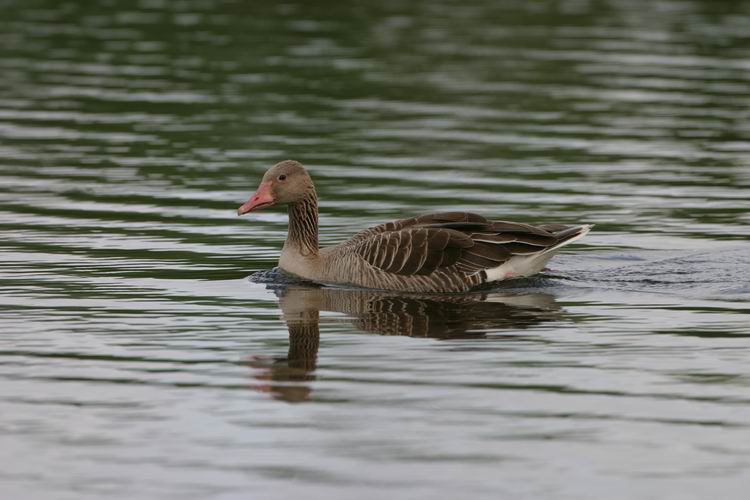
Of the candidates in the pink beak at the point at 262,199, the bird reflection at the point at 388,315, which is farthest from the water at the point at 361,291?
Answer: the pink beak at the point at 262,199

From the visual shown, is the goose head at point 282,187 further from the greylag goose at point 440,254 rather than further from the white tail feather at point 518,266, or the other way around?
the white tail feather at point 518,266

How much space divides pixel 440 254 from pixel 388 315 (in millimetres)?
1574

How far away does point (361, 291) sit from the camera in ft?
52.4

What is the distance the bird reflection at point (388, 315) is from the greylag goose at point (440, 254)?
204 mm

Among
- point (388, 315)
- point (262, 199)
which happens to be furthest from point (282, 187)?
point (388, 315)

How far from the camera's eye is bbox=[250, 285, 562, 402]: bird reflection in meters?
12.3

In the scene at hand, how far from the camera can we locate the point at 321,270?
54.1 ft

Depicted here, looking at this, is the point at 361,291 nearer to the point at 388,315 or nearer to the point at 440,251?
the point at 440,251

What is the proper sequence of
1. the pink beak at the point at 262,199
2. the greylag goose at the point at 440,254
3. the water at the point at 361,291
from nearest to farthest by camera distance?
the water at the point at 361,291 < the greylag goose at the point at 440,254 < the pink beak at the point at 262,199

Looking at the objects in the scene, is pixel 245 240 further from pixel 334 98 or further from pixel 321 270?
pixel 334 98

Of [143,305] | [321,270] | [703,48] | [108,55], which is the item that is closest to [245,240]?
[321,270]

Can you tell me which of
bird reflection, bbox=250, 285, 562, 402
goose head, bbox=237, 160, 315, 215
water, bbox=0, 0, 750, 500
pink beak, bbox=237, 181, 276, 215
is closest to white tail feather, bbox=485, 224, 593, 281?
water, bbox=0, 0, 750, 500

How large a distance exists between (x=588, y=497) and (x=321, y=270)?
7.77 meters

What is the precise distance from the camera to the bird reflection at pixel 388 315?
12.3 m
